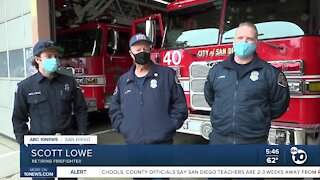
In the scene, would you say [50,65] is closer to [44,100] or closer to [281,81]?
[44,100]

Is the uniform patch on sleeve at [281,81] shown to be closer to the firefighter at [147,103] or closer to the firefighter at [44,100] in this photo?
the firefighter at [147,103]

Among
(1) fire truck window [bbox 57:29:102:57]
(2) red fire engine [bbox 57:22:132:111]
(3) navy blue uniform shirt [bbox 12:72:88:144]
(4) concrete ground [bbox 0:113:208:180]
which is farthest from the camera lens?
(1) fire truck window [bbox 57:29:102:57]

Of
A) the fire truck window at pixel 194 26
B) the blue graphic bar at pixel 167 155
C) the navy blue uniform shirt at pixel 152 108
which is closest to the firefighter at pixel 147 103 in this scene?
the navy blue uniform shirt at pixel 152 108

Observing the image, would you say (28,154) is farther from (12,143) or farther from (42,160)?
(12,143)

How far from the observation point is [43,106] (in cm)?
268

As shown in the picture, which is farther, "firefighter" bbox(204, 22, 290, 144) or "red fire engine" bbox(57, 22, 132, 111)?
"red fire engine" bbox(57, 22, 132, 111)

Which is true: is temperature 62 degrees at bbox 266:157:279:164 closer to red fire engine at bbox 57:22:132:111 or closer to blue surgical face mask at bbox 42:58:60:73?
blue surgical face mask at bbox 42:58:60:73

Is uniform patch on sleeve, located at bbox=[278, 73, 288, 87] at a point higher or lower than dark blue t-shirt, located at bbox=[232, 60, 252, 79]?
lower

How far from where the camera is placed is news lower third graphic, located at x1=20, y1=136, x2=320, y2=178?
238 cm

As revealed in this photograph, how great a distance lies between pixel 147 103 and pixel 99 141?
426cm

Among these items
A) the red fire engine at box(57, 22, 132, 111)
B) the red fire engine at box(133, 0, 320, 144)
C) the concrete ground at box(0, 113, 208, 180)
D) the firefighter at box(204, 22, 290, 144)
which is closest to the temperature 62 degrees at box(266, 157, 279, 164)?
the firefighter at box(204, 22, 290, 144)

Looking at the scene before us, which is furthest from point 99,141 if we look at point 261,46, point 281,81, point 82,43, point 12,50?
point 281,81

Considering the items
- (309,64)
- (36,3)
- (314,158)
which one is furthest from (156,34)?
(314,158)

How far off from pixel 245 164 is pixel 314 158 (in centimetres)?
51
